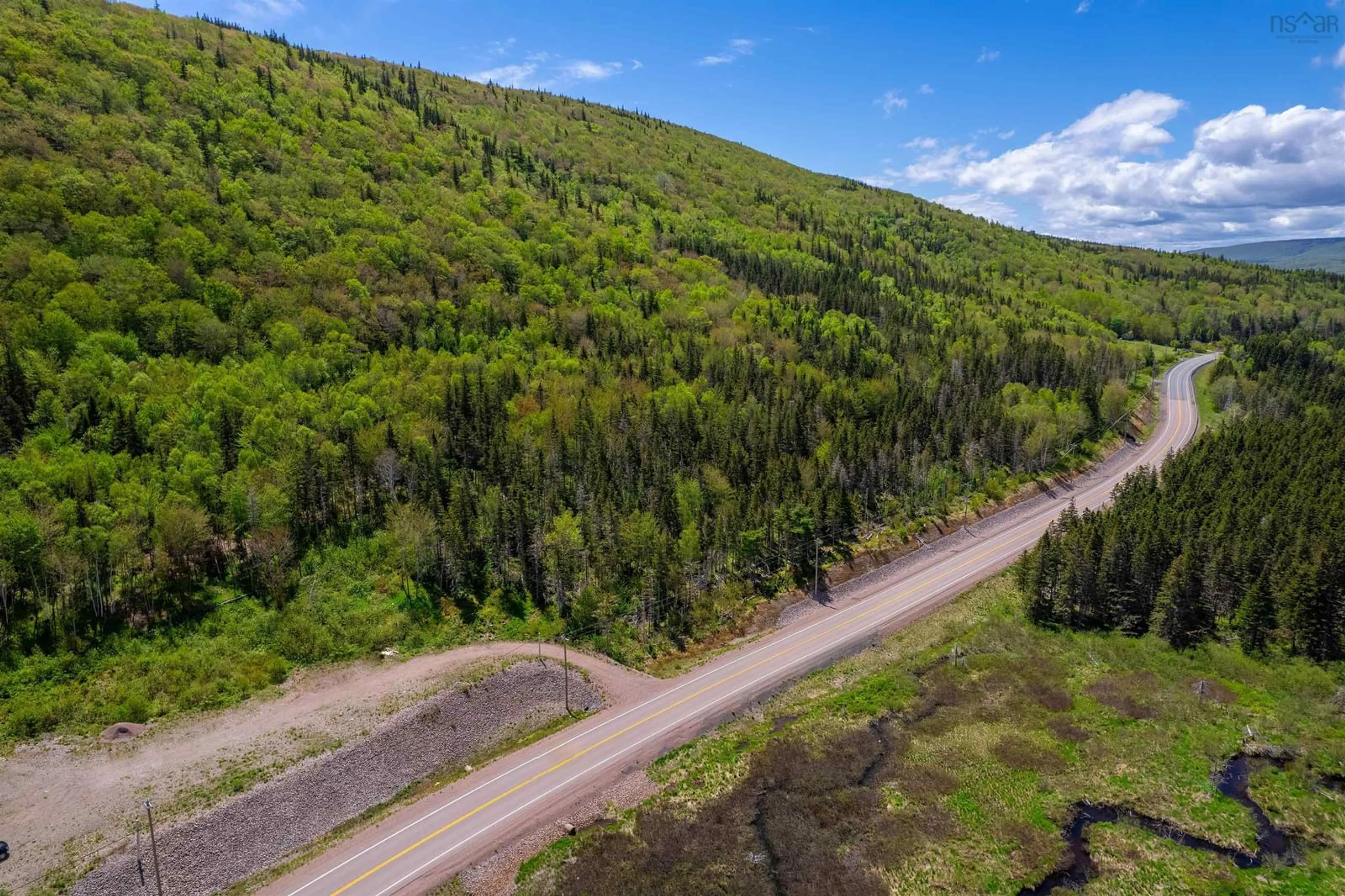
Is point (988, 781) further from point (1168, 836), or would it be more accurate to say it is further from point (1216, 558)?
point (1216, 558)

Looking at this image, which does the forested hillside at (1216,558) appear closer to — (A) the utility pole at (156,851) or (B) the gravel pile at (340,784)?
(B) the gravel pile at (340,784)

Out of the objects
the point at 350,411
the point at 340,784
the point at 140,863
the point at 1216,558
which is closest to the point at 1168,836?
the point at 1216,558

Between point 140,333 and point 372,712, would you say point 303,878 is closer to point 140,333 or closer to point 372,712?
point 372,712

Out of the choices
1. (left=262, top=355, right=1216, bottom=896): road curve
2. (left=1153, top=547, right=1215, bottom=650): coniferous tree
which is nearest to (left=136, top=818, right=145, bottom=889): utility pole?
(left=262, top=355, right=1216, bottom=896): road curve

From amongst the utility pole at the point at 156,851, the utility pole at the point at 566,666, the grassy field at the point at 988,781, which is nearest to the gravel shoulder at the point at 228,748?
the utility pole at the point at 566,666

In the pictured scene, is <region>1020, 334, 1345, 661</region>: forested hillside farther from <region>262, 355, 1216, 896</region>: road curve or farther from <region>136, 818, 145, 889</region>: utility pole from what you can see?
<region>136, 818, 145, 889</region>: utility pole

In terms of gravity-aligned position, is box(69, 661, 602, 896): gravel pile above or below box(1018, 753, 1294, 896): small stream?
above
